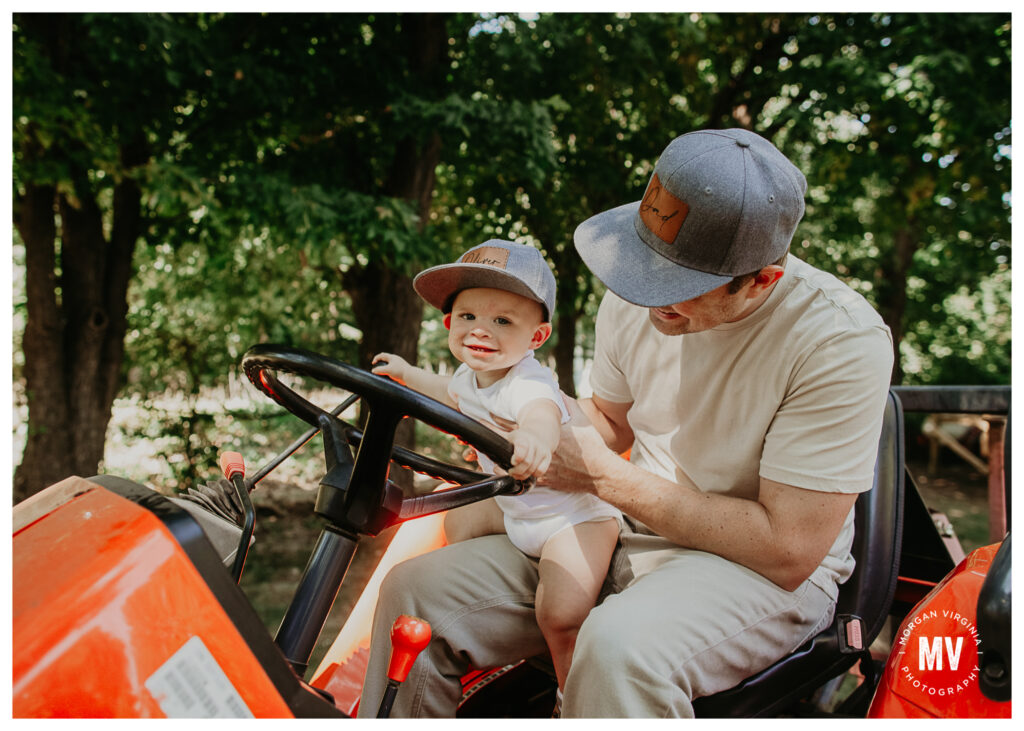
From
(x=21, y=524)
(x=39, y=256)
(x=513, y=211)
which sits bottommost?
(x=21, y=524)

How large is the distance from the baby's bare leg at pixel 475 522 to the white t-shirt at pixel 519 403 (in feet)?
0.20

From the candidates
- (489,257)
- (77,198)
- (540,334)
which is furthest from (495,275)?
(77,198)

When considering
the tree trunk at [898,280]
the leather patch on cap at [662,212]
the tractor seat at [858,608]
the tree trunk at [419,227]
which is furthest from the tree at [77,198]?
the tree trunk at [898,280]

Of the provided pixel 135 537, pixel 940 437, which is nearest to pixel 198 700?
pixel 135 537

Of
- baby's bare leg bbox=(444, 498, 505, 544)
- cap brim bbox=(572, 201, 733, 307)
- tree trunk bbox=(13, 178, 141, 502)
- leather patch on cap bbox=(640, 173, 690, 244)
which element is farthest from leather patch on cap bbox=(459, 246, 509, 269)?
tree trunk bbox=(13, 178, 141, 502)

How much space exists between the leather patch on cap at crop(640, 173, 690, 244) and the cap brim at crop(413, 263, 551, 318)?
27 cm

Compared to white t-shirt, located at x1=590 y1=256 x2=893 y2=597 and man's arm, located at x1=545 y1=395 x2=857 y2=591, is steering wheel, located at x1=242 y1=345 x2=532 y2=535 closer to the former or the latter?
man's arm, located at x1=545 y1=395 x2=857 y2=591

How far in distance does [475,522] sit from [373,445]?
27.1 inches

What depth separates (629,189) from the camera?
599 cm

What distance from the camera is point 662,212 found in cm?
141

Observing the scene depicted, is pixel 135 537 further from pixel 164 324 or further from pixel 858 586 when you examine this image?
pixel 164 324

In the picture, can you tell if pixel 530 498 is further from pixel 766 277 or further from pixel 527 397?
pixel 766 277

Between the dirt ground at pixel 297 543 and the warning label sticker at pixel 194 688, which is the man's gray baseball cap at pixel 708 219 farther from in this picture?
the dirt ground at pixel 297 543

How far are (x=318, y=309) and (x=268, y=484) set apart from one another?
1609 mm
